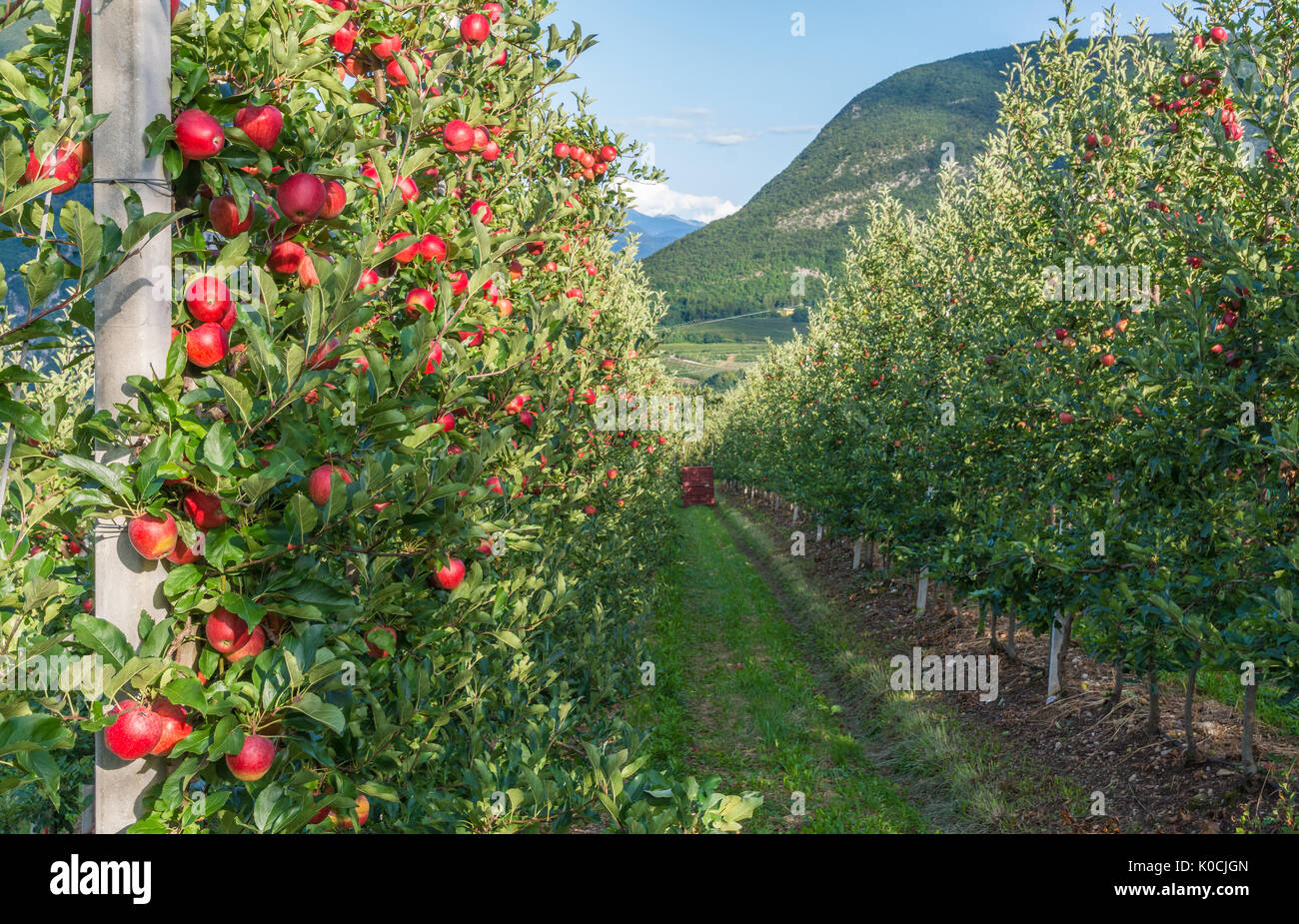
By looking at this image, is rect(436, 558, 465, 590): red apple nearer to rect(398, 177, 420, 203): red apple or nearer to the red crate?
rect(398, 177, 420, 203): red apple

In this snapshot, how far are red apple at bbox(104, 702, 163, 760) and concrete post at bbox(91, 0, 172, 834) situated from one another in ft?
0.39

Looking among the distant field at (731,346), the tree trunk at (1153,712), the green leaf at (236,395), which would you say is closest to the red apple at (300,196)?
the green leaf at (236,395)

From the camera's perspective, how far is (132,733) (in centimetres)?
154

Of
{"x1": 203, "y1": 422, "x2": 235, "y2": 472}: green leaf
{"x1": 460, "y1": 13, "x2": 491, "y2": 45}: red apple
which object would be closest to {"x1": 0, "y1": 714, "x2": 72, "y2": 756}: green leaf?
{"x1": 203, "y1": 422, "x2": 235, "y2": 472}: green leaf

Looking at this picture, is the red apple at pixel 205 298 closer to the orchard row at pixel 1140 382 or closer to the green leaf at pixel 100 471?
the green leaf at pixel 100 471

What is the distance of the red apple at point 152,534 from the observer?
5.23 feet

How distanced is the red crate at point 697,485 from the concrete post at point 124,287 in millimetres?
44252

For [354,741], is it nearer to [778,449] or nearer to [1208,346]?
[1208,346]

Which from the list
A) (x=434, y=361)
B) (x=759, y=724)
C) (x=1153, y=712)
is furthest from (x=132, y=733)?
(x=759, y=724)

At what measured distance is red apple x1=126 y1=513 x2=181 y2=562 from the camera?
1.59 meters
